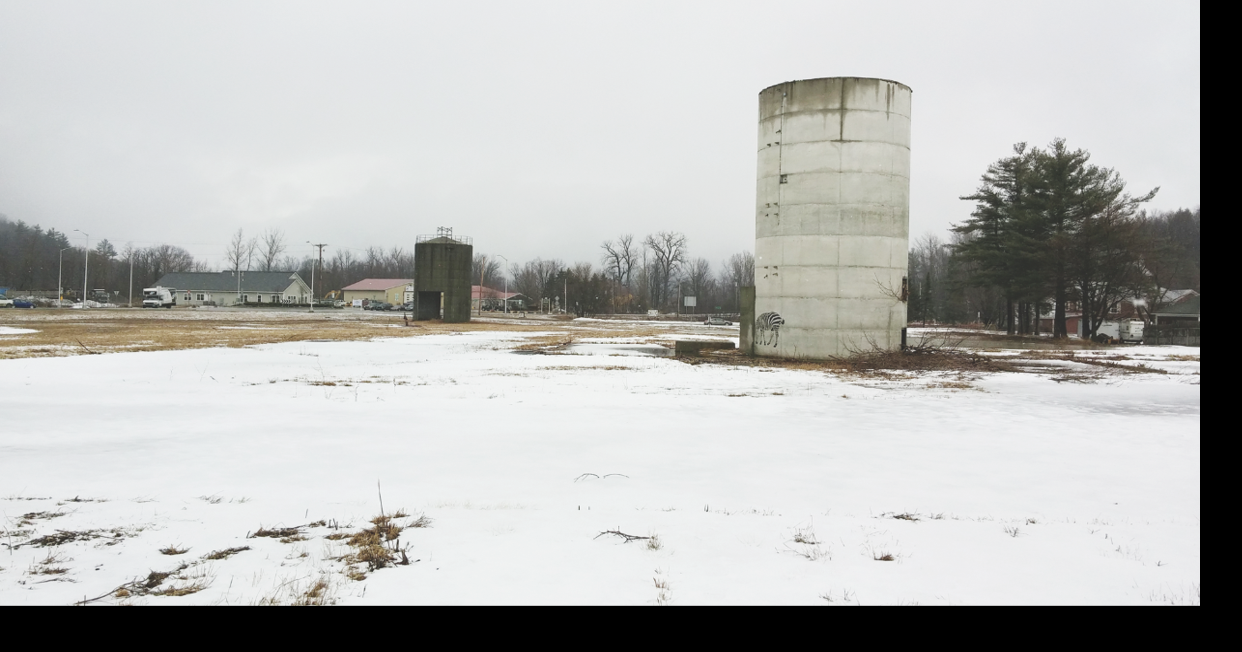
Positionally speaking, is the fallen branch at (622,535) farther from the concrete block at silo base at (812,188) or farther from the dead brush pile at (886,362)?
the concrete block at silo base at (812,188)

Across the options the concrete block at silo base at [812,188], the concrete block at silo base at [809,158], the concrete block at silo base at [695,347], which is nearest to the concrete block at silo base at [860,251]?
the concrete block at silo base at [812,188]

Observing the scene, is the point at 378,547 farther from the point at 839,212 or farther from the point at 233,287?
the point at 233,287

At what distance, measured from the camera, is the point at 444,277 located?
2158 inches

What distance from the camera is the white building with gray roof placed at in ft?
376

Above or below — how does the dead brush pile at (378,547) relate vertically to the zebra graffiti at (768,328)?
below

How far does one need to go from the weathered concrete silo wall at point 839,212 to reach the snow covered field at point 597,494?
8.61 m

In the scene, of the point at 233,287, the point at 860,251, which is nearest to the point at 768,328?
the point at 860,251

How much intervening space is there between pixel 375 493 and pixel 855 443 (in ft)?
19.3

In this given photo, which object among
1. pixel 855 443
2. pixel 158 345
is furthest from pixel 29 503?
pixel 158 345

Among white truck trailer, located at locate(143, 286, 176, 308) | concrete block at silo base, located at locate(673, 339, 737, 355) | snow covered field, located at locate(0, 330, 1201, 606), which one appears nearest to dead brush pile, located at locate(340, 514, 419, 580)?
snow covered field, located at locate(0, 330, 1201, 606)

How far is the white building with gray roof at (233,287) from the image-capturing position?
114500 millimetres

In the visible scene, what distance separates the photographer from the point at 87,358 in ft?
64.8

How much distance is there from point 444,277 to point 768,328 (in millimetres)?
35408

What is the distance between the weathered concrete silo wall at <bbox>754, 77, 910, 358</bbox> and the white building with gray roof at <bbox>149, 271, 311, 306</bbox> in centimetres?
10696
